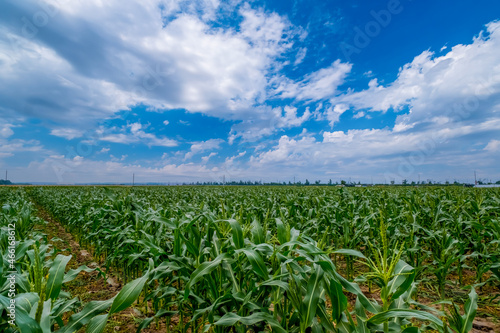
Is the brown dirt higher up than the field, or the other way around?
the field

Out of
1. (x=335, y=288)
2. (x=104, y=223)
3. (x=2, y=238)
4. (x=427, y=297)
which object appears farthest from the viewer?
(x=104, y=223)

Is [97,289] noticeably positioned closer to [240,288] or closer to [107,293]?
[107,293]

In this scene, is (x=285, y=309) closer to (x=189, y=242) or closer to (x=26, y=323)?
(x=189, y=242)

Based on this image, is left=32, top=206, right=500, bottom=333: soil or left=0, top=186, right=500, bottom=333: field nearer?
left=0, top=186, right=500, bottom=333: field

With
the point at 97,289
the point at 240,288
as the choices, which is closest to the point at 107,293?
the point at 97,289

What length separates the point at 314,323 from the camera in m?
1.91

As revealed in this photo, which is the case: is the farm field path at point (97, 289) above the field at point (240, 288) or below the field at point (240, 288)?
below

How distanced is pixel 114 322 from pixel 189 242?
2082 mm

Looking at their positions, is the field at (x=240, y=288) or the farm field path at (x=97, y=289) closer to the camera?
the field at (x=240, y=288)

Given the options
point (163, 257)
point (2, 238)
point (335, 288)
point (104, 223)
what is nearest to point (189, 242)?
point (163, 257)

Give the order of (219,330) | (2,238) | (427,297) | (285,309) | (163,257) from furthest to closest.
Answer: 1. (427,297)
2. (2,238)
3. (163,257)
4. (219,330)
5. (285,309)

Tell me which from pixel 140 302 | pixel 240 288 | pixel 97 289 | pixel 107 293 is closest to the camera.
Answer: pixel 240 288

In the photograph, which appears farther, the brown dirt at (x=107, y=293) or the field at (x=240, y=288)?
the brown dirt at (x=107, y=293)

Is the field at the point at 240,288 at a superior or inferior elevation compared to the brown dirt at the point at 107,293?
superior
